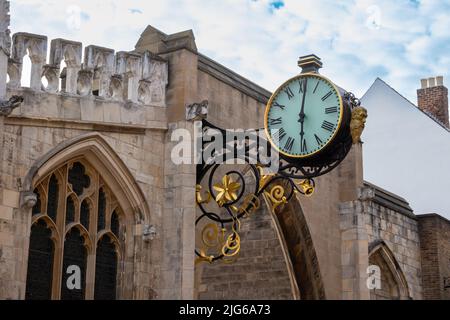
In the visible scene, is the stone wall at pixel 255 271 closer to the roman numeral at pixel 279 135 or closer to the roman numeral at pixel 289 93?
the roman numeral at pixel 279 135

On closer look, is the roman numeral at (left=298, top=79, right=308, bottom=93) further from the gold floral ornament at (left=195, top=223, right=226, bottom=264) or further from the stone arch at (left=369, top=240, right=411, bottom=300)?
the stone arch at (left=369, top=240, right=411, bottom=300)

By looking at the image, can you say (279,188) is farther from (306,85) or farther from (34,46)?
(34,46)

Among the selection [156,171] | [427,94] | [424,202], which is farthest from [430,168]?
[156,171]

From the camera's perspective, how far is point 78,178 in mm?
14570

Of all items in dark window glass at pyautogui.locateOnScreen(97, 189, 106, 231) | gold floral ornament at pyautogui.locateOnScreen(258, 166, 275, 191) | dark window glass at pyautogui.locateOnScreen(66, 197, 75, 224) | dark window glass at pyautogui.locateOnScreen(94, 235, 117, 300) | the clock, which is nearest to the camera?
the clock

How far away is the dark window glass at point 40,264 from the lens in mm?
13773

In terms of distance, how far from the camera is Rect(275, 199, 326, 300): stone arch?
2003 centimetres

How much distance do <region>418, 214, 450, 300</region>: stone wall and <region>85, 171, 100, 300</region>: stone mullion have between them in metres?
13.2

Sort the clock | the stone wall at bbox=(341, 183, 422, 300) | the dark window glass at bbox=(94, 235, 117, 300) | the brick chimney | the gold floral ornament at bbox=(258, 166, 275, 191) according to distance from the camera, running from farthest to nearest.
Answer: the brick chimney < the stone wall at bbox=(341, 183, 422, 300) < the dark window glass at bbox=(94, 235, 117, 300) < the gold floral ornament at bbox=(258, 166, 275, 191) < the clock

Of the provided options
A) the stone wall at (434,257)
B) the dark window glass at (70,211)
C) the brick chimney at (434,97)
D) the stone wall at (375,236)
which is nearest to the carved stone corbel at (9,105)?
the dark window glass at (70,211)

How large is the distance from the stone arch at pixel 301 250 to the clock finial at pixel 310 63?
6.52 metres

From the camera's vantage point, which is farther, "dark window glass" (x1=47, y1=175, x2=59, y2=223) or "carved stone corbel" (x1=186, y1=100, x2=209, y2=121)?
"carved stone corbel" (x1=186, y1=100, x2=209, y2=121)

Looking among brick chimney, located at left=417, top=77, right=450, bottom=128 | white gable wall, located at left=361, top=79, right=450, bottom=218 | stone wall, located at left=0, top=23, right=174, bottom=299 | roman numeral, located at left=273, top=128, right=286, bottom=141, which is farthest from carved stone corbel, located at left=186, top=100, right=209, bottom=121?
brick chimney, located at left=417, top=77, right=450, bottom=128

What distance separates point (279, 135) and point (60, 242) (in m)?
3.34
